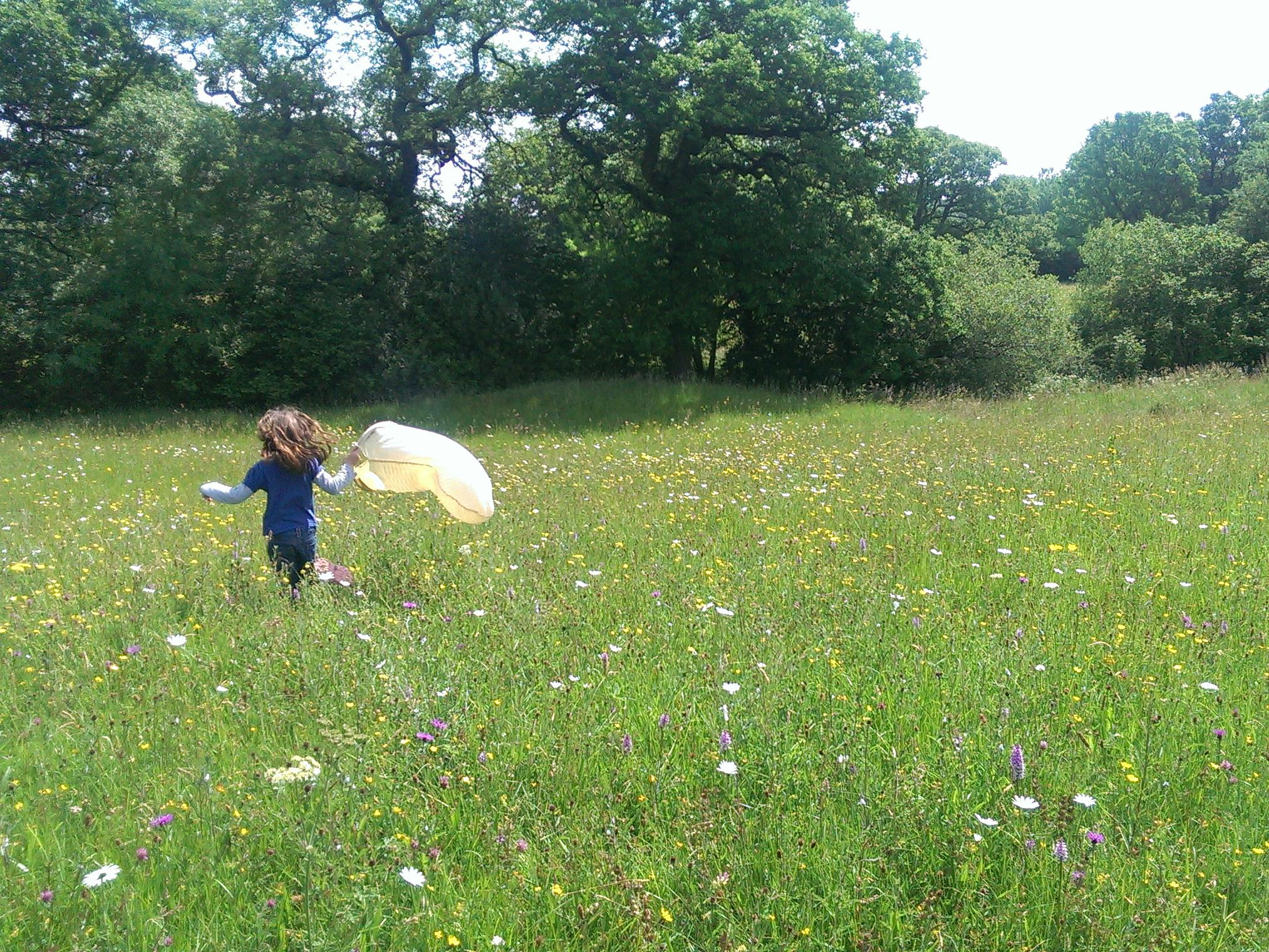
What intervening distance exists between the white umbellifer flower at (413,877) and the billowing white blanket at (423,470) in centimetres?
313

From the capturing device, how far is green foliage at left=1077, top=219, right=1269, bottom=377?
28.0 m

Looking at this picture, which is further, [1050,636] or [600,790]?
[1050,636]

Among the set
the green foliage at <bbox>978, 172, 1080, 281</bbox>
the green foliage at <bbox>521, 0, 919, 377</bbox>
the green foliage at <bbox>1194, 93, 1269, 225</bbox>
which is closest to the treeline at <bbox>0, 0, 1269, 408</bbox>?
the green foliage at <bbox>521, 0, 919, 377</bbox>

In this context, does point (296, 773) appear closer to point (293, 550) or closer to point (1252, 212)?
point (293, 550)

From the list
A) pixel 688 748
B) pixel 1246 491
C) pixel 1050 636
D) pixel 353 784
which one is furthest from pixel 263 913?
pixel 1246 491

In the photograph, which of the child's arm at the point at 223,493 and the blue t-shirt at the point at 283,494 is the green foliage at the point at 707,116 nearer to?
the blue t-shirt at the point at 283,494

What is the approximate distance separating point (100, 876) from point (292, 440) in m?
3.31

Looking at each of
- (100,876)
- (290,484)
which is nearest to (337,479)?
(290,484)

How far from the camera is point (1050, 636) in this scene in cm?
443

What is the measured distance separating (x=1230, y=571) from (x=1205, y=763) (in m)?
2.68

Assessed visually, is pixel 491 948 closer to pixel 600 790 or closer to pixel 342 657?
pixel 600 790

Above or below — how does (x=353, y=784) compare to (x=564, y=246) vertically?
below

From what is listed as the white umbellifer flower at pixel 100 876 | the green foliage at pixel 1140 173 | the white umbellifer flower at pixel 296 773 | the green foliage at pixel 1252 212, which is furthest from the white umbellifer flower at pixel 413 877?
the green foliage at pixel 1140 173

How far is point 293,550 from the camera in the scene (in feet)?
17.9
